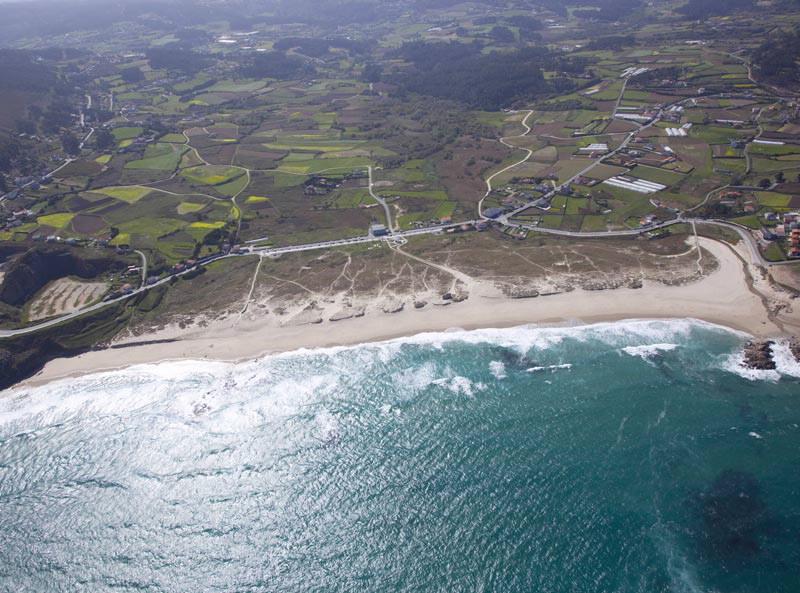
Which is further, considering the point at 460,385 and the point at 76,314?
the point at 76,314

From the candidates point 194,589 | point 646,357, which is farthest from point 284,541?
point 646,357

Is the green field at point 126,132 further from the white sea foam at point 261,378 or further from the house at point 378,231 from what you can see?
A: the white sea foam at point 261,378

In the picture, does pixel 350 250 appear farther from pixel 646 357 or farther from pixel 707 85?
pixel 707 85

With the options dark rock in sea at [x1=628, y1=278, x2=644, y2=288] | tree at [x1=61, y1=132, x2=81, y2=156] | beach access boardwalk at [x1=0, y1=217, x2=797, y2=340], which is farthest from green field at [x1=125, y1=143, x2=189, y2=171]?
dark rock in sea at [x1=628, y1=278, x2=644, y2=288]

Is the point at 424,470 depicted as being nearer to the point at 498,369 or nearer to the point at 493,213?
the point at 498,369

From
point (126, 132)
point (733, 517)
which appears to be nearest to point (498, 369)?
point (733, 517)

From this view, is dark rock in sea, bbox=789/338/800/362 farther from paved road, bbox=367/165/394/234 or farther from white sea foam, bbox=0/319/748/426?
paved road, bbox=367/165/394/234
